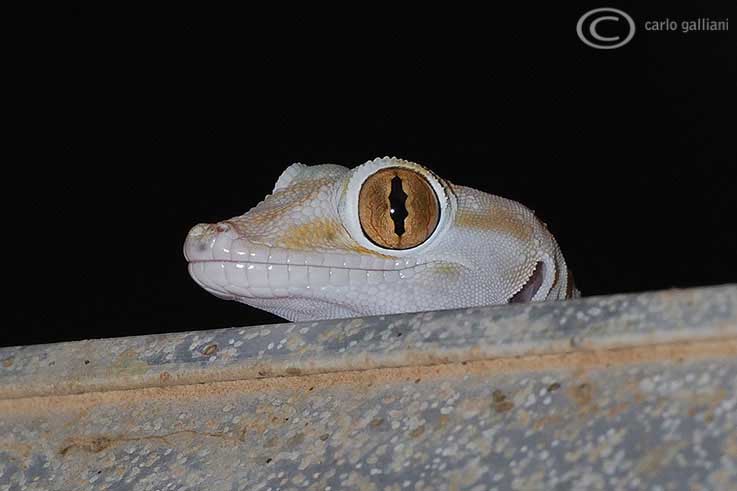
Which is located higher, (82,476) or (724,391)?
(724,391)

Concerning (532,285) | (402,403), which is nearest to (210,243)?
(532,285)

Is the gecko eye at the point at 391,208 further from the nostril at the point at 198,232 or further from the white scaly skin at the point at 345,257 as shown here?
the nostril at the point at 198,232

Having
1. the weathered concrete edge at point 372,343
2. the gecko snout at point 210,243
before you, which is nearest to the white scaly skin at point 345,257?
the gecko snout at point 210,243

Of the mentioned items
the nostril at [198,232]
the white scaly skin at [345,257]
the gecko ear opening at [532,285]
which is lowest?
the gecko ear opening at [532,285]

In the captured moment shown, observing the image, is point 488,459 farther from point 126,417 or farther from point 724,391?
point 126,417

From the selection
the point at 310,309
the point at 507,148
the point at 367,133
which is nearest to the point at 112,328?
the point at 367,133

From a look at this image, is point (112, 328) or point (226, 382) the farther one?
point (112, 328)

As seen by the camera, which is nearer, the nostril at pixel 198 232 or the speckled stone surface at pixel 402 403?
the speckled stone surface at pixel 402 403

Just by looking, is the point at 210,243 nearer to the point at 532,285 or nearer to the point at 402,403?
the point at 532,285

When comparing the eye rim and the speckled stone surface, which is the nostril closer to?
the eye rim
